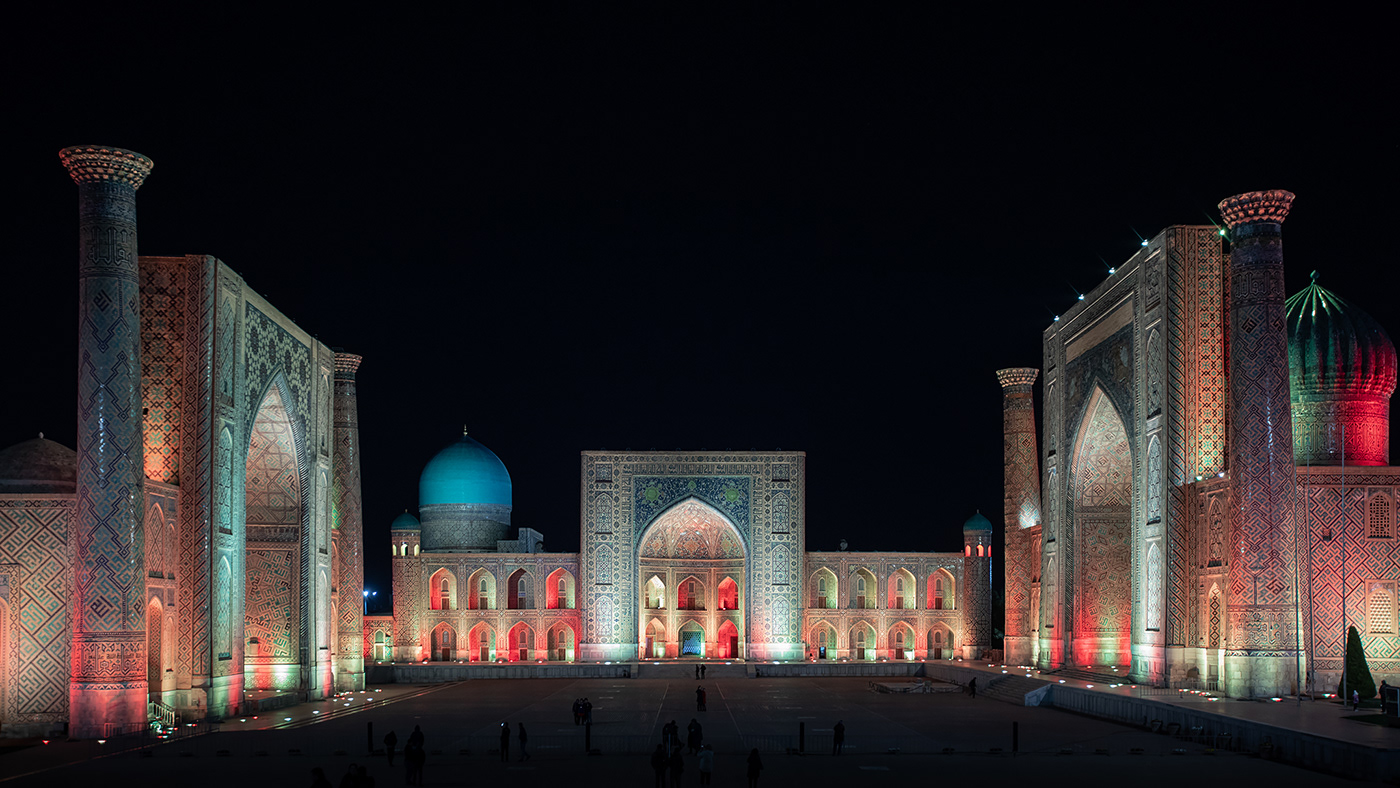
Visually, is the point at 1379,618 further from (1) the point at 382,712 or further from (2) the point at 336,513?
(2) the point at 336,513

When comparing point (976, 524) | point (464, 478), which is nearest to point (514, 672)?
point (464, 478)

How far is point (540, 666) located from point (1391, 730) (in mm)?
21125

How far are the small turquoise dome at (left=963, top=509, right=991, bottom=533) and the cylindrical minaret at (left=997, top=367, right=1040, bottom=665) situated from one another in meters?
5.11

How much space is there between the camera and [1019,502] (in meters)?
31.1

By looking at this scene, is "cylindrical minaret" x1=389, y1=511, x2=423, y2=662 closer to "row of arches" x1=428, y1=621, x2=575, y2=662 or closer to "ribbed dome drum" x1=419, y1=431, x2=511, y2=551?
"row of arches" x1=428, y1=621, x2=575, y2=662

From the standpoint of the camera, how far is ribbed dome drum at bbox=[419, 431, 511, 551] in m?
38.6

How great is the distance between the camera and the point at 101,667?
1588 centimetres

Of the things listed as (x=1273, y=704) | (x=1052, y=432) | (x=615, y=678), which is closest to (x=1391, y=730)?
(x=1273, y=704)

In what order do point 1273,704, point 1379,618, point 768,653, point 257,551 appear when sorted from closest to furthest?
point 1273,704, point 1379,618, point 257,551, point 768,653

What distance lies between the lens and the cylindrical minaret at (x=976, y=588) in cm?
3622

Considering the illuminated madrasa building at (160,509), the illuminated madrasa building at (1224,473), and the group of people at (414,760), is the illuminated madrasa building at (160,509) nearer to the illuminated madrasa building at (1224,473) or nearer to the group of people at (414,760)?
the group of people at (414,760)

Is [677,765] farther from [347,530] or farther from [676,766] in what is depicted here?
[347,530]

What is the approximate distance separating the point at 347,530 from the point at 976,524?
1745 cm

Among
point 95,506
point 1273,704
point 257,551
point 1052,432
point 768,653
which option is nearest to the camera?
point 95,506
